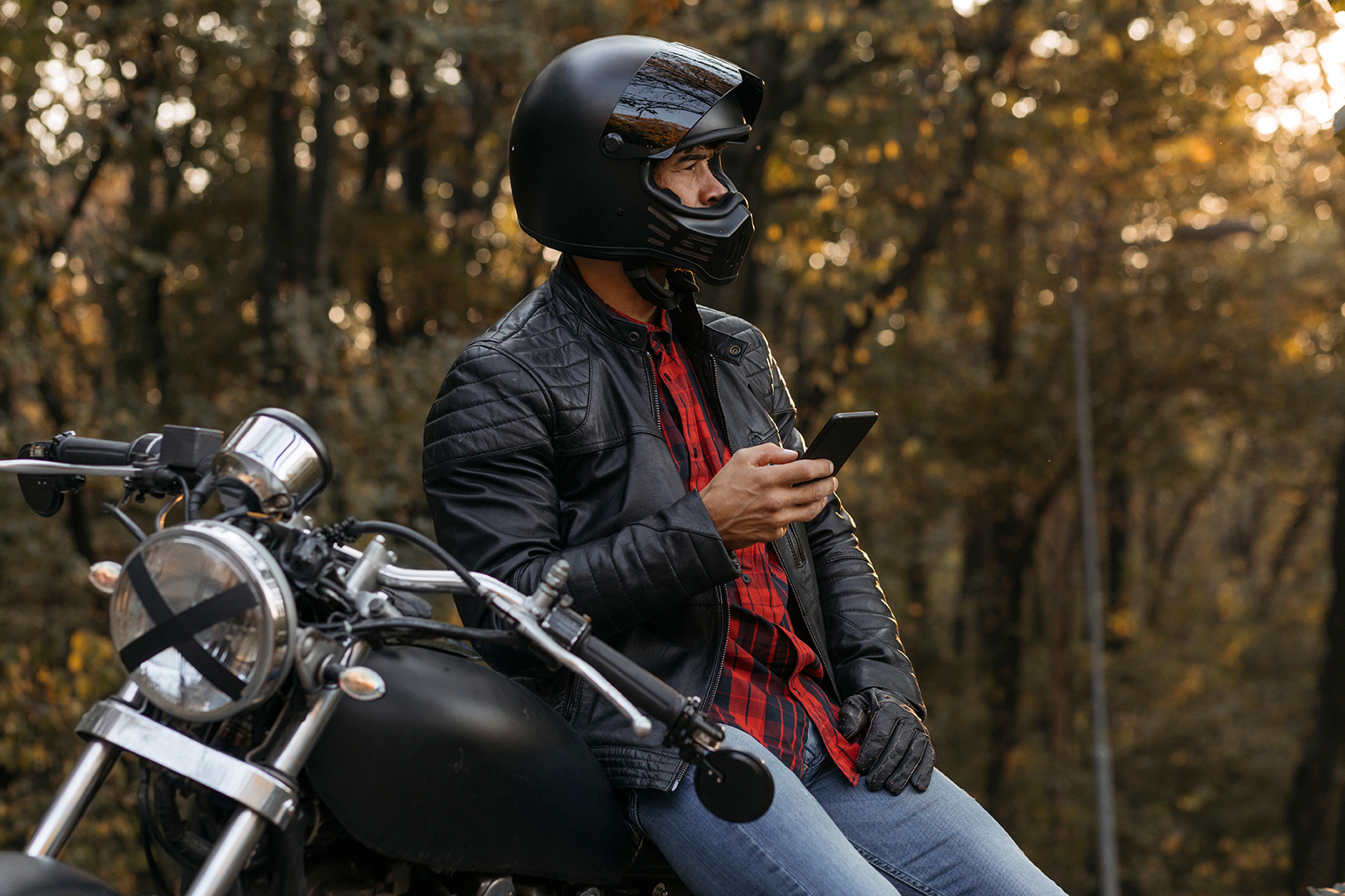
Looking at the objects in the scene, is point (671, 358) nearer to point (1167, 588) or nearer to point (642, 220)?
point (642, 220)

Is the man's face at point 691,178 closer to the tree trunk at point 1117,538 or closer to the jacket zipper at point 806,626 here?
the jacket zipper at point 806,626

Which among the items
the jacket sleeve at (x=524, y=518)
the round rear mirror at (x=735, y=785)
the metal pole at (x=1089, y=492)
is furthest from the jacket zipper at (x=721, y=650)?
the metal pole at (x=1089, y=492)

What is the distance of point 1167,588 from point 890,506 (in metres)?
13.8

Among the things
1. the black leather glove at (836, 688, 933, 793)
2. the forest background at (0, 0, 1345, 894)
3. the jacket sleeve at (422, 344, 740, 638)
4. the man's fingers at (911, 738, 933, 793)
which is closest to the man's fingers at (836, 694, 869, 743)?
the black leather glove at (836, 688, 933, 793)

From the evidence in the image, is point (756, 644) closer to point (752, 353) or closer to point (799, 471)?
point (799, 471)

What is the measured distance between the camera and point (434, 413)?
85.5 inches

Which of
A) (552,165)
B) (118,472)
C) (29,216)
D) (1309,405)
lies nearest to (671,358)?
(552,165)

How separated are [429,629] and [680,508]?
544 millimetres

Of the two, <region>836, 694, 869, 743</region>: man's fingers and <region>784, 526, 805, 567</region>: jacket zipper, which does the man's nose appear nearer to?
<region>784, 526, 805, 567</region>: jacket zipper

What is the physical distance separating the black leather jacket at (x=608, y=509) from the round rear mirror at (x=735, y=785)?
1.25ft

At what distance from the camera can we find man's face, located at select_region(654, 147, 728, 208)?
2.37 metres

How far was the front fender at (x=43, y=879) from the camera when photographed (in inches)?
53.4

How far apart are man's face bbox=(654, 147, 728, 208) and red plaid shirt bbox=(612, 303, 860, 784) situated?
0.85 feet

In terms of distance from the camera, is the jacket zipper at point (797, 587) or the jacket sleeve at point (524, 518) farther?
the jacket zipper at point (797, 587)
